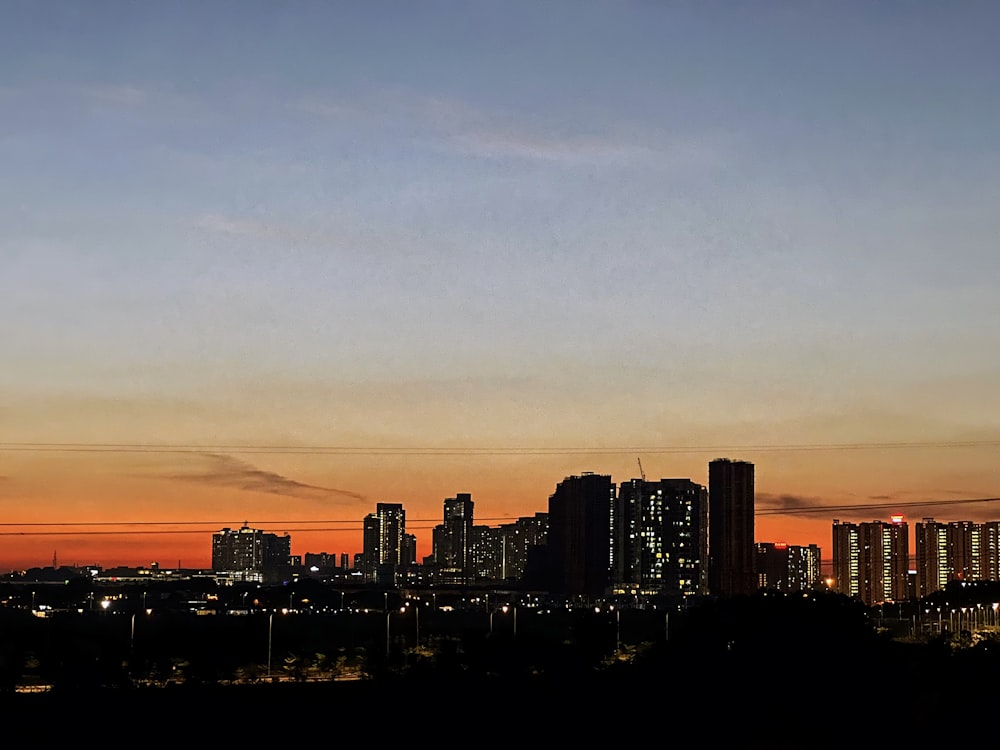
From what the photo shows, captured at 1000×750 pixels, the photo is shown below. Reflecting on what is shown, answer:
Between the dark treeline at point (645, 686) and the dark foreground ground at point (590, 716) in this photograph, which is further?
the dark treeline at point (645, 686)

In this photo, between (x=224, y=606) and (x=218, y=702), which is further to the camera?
(x=224, y=606)

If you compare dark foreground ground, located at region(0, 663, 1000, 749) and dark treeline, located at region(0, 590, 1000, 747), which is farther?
dark treeline, located at region(0, 590, 1000, 747)

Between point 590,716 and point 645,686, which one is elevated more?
point 645,686

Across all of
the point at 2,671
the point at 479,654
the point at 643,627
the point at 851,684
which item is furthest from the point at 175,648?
the point at 643,627

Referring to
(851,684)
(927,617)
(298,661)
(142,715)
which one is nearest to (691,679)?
(851,684)

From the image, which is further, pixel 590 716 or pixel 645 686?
pixel 645 686

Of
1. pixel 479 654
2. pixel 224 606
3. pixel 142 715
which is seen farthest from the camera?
pixel 224 606

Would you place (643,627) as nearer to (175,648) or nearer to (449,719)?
(175,648)

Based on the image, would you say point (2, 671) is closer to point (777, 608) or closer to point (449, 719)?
point (449, 719)

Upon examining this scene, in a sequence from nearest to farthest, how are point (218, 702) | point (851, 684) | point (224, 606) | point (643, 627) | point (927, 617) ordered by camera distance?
point (851, 684), point (218, 702), point (643, 627), point (927, 617), point (224, 606)
